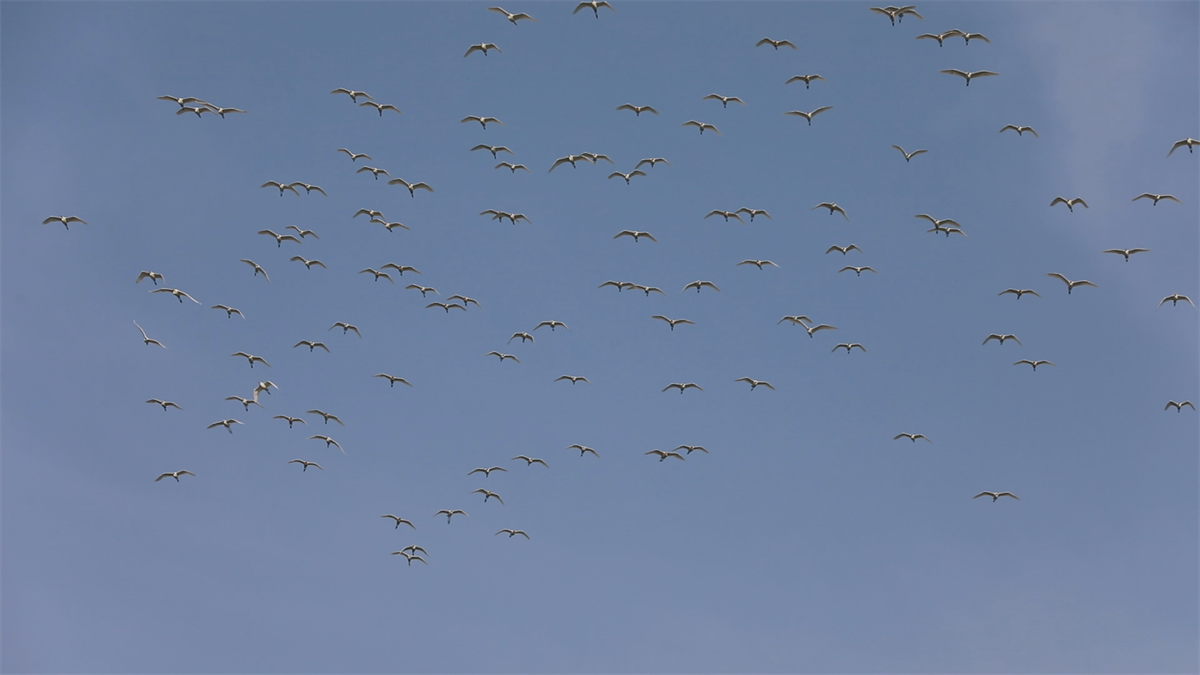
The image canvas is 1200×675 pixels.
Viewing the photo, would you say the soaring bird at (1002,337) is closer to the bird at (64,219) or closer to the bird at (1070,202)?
the bird at (1070,202)

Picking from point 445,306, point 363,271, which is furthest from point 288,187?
point 445,306

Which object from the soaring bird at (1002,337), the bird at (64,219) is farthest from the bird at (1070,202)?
the bird at (64,219)

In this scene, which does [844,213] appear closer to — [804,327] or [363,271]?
[804,327]

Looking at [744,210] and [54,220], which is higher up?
[744,210]

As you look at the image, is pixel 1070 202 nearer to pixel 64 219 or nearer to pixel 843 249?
pixel 843 249

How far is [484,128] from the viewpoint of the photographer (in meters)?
134

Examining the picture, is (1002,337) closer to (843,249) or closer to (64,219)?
(843,249)

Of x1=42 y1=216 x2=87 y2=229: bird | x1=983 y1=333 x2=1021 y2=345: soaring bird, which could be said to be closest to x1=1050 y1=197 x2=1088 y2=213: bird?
x1=983 y1=333 x2=1021 y2=345: soaring bird

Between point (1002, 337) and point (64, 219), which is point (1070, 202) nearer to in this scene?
point (1002, 337)

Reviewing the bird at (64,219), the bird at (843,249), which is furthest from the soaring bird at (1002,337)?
the bird at (64,219)

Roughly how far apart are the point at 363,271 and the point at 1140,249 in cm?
7932

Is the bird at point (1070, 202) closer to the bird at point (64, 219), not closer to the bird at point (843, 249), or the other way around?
the bird at point (843, 249)

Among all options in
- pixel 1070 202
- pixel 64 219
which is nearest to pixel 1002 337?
pixel 1070 202

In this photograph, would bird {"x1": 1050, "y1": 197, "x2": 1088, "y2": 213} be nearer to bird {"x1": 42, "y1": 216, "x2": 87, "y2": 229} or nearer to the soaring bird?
the soaring bird
